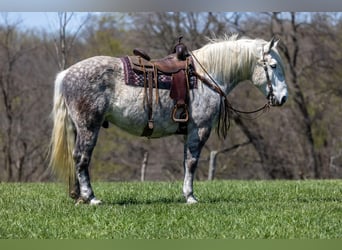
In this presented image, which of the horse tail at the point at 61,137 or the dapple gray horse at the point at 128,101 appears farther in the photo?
the horse tail at the point at 61,137

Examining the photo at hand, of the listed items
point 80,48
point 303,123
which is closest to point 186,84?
point 80,48

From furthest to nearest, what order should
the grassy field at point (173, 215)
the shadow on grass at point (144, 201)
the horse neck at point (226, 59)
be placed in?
the horse neck at point (226, 59) → the shadow on grass at point (144, 201) → the grassy field at point (173, 215)

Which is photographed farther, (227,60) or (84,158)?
(227,60)

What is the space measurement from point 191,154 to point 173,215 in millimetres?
1487

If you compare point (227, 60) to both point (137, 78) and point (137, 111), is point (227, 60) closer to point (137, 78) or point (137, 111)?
point (137, 78)

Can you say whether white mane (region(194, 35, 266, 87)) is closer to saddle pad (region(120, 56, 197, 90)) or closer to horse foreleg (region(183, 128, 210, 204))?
saddle pad (region(120, 56, 197, 90))

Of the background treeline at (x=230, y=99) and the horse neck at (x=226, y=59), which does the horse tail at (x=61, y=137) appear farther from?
the background treeline at (x=230, y=99)

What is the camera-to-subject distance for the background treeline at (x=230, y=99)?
91.1 feet

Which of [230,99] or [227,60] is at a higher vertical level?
[227,60]

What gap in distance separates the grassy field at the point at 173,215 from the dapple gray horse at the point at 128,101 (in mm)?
586

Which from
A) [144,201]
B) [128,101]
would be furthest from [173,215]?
[128,101]

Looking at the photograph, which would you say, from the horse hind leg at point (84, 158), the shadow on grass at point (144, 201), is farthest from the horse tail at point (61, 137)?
the shadow on grass at point (144, 201)

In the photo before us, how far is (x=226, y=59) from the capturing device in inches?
348

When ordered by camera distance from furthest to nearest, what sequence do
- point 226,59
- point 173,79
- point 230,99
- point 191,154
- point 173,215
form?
point 230,99, point 226,59, point 191,154, point 173,79, point 173,215
